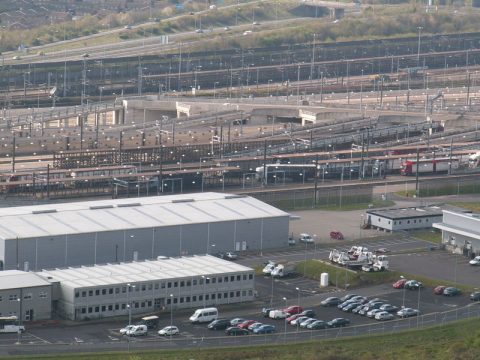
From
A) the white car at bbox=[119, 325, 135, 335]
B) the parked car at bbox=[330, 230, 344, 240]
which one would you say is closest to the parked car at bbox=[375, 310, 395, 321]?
the white car at bbox=[119, 325, 135, 335]

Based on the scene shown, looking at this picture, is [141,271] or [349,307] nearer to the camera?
[349,307]

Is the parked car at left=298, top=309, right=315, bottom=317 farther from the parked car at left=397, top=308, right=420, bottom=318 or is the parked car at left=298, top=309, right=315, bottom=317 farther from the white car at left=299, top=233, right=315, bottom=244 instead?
the white car at left=299, top=233, right=315, bottom=244

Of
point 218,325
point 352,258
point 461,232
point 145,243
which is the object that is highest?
point 461,232

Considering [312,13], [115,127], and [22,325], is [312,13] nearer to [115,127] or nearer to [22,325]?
[115,127]

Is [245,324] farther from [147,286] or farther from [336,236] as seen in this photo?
[336,236]

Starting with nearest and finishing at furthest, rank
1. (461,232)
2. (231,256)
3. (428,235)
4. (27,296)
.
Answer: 1. (27,296)
2. (231,256)
3. (461,232)
4. (428,235)

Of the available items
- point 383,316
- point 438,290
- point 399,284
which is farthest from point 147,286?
point 438,290
